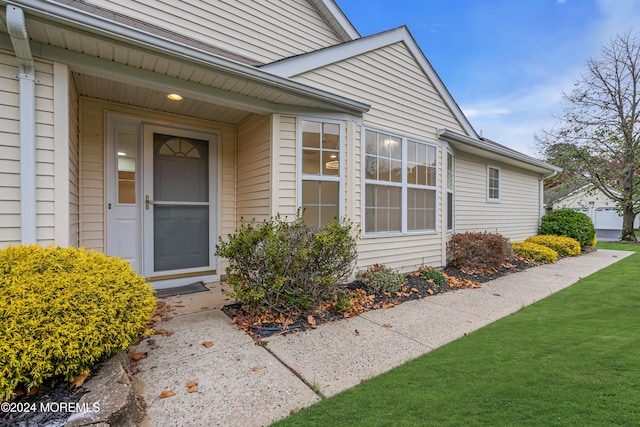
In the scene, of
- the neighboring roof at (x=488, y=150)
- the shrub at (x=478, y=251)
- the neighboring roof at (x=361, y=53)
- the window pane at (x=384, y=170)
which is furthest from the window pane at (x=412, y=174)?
the neighboring roof at (x=361, y=53)

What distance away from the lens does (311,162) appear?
179 inches

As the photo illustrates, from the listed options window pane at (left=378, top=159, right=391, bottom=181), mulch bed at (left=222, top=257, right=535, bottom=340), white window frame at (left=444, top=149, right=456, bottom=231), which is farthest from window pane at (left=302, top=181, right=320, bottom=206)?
white window frame at (left=444, top=149, right=456, bottom=231)

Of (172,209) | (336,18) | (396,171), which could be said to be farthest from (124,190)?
(336,18)

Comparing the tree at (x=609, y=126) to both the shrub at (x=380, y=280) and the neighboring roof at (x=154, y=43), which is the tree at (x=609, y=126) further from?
the neighboring roof at (x=154, y=43)

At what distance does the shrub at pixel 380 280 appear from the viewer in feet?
14.8

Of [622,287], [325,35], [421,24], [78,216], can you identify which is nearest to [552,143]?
[421,24]

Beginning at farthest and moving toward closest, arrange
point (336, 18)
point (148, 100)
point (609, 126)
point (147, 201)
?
1. point (609, 126)
2. point (336, 18)
3. point (147, 201)
4. point (148, 100)

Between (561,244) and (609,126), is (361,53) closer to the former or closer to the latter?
(561,244)

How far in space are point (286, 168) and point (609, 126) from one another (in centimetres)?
1645

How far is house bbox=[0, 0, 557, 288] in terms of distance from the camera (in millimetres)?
2725

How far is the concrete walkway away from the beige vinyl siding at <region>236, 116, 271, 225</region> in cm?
143

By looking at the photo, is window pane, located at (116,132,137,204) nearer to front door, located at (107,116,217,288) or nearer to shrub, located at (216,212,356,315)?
front door, located at (107,116,217,288)

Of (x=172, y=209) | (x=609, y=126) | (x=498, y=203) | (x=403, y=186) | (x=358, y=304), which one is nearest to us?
(x=358, y=304)

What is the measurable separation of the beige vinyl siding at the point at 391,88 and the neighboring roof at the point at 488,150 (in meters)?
0.37
